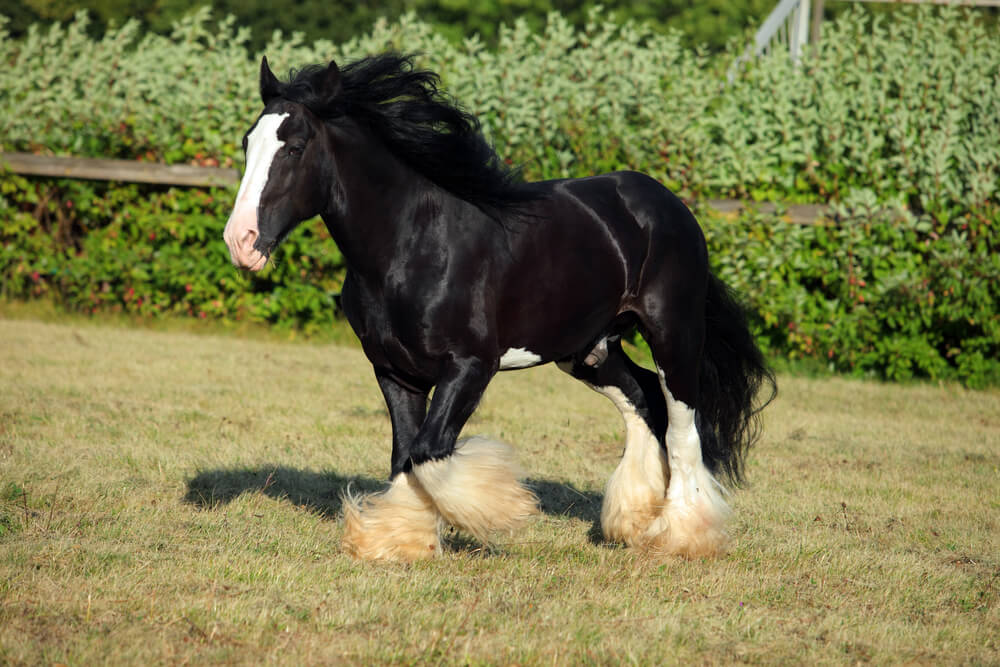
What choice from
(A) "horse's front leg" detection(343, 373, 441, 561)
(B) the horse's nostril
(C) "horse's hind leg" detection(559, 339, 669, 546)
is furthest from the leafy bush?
(B) the horse's nostril

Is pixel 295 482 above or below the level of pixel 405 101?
below

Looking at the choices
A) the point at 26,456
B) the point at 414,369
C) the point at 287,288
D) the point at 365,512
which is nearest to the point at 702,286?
the point at 414,369

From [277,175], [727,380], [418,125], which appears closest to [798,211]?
[727,380]

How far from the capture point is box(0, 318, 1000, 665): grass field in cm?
371

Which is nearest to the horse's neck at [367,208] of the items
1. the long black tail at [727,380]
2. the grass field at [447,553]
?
the grass field at [447,553]

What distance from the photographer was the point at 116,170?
11.7 m

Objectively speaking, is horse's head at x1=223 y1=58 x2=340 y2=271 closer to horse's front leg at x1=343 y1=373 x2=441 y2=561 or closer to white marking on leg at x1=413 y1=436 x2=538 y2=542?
horse's front leg at x1=343 y1=373 x2=441 y2=561

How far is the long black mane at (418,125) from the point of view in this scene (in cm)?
459

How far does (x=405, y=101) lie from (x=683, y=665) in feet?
8.63

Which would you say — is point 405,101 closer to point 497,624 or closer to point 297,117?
point 297,117

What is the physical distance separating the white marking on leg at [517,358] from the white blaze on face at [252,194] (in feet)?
4.05

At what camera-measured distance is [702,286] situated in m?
5.41

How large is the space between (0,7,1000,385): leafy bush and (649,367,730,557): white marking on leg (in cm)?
560

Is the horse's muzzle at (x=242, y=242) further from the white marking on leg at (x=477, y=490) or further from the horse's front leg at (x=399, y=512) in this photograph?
the white marking on leg at (x=477, y=490)
